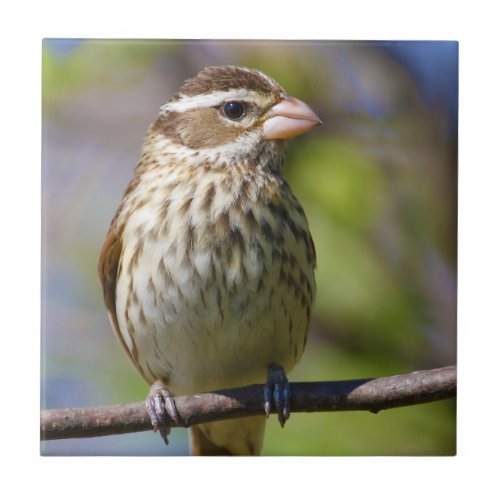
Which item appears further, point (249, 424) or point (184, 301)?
point (249, 424)

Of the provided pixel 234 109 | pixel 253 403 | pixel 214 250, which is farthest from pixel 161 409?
pixel 234 109

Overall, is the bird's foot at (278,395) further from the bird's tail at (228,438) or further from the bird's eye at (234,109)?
the bird's eye at (234,109)

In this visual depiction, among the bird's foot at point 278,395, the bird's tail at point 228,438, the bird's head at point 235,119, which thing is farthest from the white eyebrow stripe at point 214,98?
the bird's tail at point 228,438

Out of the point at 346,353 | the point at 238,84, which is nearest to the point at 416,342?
the point at 346,353

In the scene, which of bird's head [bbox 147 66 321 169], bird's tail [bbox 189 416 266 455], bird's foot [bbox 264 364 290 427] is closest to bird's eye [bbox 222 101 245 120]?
bird's head [bbox 147 66 321 169]

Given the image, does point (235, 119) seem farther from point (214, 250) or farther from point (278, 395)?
point (278, 395)

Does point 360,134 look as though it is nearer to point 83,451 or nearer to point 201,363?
point 201,363
